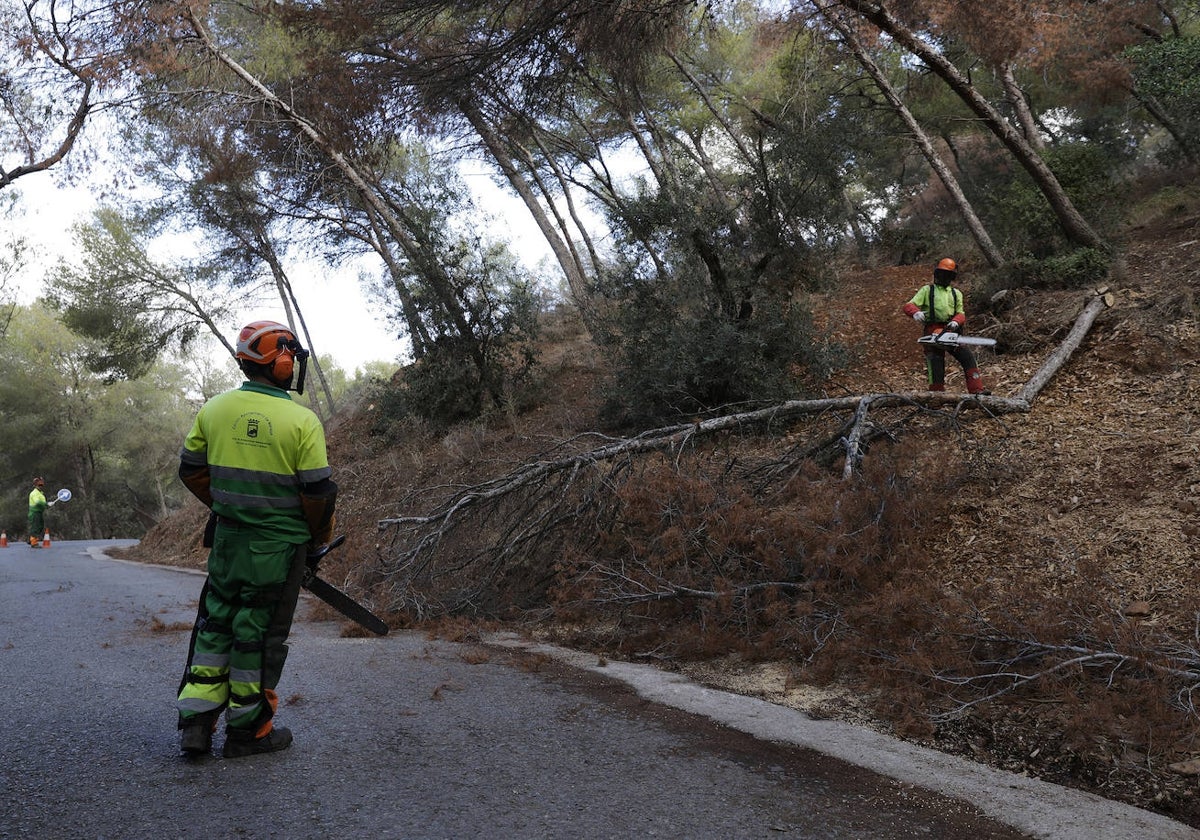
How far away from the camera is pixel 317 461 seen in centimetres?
341

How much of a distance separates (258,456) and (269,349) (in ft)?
1.57

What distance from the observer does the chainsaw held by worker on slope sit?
11.7 ft

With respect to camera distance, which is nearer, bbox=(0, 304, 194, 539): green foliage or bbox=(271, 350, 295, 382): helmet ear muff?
bbox=(271, 350, 295, 382): helmet ear muff

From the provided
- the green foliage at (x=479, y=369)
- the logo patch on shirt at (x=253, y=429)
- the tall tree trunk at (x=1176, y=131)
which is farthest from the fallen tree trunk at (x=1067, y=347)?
the tall tree trunk at (x=1176, y=131)

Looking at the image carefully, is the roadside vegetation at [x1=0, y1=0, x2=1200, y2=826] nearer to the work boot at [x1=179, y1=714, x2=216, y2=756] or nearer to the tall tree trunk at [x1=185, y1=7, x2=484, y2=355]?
Result: the tall tree trunk at [x1=185, y1=7, x2=484, y2=355]

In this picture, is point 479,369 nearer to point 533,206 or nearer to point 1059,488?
point 533,206

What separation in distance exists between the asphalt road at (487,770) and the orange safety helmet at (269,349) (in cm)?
158

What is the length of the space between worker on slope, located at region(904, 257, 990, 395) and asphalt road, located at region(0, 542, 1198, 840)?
534cm

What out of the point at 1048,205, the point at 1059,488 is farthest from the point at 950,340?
the point at 1048,205

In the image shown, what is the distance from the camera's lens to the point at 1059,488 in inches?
239

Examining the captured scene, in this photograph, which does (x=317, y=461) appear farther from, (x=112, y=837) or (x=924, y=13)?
(x=924, y=13)

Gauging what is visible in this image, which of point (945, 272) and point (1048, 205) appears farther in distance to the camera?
point (1048, 205)

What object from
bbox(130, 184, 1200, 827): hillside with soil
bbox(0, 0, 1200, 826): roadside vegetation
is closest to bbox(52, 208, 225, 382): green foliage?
bbox(0, 0, 1200, 826): roadside vegetation

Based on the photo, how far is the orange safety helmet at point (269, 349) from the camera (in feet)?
11.4
